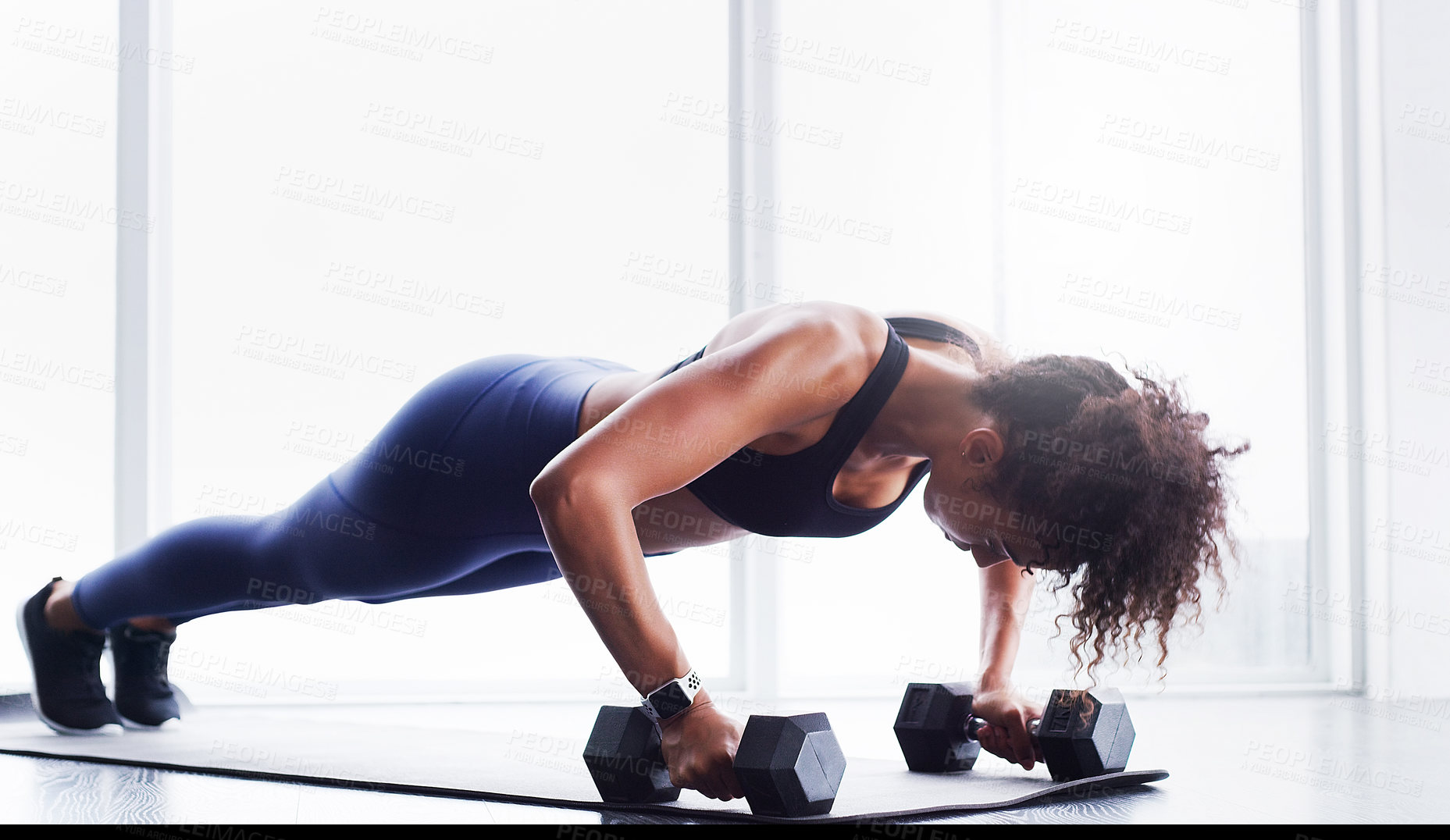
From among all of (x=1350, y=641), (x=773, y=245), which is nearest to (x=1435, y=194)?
(x=1350, y=641)

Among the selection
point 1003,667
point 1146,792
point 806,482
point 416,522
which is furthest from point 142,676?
point 1146,792

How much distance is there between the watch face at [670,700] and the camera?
970 mm

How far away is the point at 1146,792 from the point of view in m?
1.15

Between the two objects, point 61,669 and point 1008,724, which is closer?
point 1008,724

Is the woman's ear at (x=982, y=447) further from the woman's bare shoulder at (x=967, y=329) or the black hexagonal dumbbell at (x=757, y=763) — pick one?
the black hexagonal dumbbell at (x=757, y=763)

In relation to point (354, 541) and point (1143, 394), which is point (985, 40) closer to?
point (1143, 394)

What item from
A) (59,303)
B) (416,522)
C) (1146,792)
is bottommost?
(1146,792)

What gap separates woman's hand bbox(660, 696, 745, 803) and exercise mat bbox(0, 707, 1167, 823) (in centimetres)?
3

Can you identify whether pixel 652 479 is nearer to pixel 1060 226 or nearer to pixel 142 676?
pixel 142 676

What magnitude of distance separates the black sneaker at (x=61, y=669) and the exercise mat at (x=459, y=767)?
0.12ft

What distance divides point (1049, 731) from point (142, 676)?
135 cm

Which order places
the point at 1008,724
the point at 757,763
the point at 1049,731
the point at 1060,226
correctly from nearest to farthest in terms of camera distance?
the point at 757,763, the point at 1049,731, the point at 1008,724, the point at 1060,226

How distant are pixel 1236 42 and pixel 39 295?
3.06 m

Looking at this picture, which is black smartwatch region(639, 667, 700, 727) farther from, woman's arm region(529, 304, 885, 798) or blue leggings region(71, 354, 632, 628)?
blue leggings region(71, 354, 632, 628)
